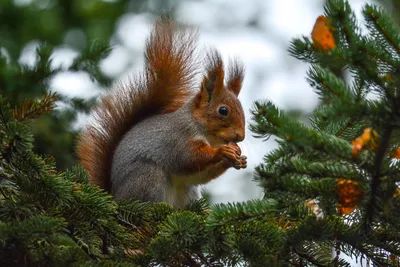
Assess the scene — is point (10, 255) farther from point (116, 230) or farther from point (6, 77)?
point (6, 77)

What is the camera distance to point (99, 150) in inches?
95.6

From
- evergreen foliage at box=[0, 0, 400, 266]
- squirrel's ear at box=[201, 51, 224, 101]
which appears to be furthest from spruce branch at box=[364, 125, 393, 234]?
squirrel's ear at box=[201, 51, 224, 101]

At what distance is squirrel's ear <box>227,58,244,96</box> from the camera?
2779 mm

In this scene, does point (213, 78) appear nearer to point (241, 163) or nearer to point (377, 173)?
point (241, 163)

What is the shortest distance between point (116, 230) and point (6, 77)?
84 cm

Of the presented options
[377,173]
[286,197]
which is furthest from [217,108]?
[377,173]

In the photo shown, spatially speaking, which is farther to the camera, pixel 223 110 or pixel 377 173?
pixel 223 110

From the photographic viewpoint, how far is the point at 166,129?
99.5 inches

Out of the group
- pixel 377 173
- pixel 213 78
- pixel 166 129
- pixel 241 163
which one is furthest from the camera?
pixel 213 78

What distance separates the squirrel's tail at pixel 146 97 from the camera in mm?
2400

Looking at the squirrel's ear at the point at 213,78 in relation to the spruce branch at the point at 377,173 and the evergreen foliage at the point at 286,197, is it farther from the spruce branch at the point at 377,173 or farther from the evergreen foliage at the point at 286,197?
the spruce branch at the point at 377,173

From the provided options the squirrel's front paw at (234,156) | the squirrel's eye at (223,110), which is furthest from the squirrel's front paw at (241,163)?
the squirrel's eye at (223,110)

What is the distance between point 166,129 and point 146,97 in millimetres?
154

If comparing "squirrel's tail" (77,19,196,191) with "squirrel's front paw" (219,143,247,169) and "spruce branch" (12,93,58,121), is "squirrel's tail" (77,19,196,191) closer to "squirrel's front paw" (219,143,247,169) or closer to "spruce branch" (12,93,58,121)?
"squirrel's front paw" (219,143,247,169)
